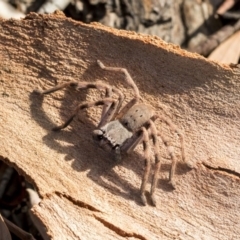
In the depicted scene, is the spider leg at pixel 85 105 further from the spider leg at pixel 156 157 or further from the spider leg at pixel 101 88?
the spider leg at pixel 156 157

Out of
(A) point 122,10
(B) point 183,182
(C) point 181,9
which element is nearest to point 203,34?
(C) point 181,9

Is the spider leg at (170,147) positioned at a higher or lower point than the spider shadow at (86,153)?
higher

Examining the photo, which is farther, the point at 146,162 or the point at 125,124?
the point at 125,124

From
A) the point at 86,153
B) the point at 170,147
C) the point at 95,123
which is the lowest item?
the point at 86,153

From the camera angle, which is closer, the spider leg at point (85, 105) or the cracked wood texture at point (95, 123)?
the cracked wood texture at point (95, 123)

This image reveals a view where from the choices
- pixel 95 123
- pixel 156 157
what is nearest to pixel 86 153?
pixel 95 123

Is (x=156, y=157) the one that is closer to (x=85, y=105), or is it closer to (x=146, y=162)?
(x=146, y=162)

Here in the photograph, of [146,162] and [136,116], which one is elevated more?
[136,116]

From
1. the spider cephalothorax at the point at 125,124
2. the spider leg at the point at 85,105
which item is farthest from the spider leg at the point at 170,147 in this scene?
the spider leg at the point at 85,105
